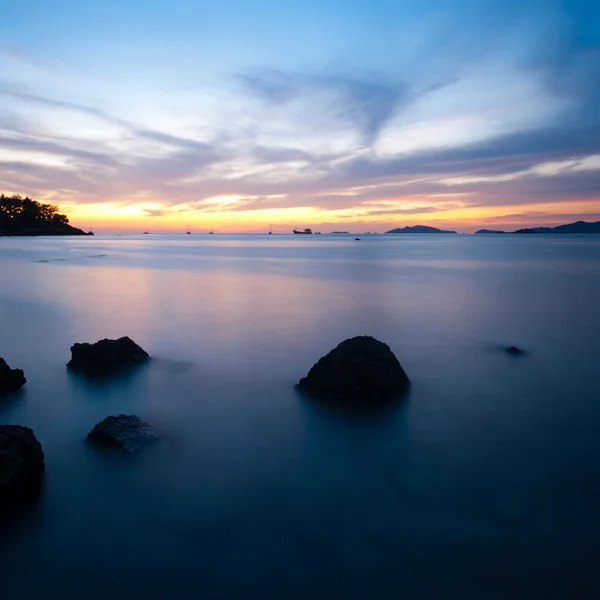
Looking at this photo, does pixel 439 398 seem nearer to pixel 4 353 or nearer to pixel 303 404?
pixel 303 404

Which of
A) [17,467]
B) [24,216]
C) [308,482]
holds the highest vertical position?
[24,216]

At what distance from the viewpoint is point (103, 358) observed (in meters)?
9.58

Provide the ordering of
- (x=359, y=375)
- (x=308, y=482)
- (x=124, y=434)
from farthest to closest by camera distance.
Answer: (x=359, y=375)
(x=124, y=434)
(x=308, y=482)

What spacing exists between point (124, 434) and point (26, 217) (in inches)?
6520

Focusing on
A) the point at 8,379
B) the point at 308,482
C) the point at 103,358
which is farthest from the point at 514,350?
the point at 8,379

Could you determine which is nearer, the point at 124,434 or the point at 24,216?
the point at 124,434

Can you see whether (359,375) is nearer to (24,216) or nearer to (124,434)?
(124,434)

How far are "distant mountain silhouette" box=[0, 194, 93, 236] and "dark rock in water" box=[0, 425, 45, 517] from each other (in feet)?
520

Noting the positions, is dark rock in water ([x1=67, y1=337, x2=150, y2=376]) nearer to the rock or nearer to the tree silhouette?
the rock

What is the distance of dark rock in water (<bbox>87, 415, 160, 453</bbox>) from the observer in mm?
6105

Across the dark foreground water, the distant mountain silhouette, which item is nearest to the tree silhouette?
the distant mountain silhouette

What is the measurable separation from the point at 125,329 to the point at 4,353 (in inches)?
152

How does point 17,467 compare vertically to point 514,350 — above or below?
above

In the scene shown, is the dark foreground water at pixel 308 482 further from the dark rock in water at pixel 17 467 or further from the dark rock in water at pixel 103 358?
the dark rock in water at pixel 103 358
